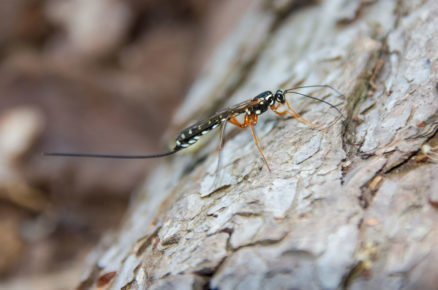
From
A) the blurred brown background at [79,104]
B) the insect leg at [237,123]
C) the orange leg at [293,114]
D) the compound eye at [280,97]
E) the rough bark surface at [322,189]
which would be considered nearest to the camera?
the rough bark surface at [322,189]

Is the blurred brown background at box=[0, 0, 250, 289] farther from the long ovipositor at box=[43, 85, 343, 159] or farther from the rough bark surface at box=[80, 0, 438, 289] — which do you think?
the rough bark surface at box=[80, 0, 438, 289]

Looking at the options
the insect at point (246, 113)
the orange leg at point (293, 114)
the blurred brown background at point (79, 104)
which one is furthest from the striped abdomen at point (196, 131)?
the blurred brown background at point (79, 104)

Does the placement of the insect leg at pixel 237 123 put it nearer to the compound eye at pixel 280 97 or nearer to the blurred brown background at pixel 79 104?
the compound eye at pixel 280 97

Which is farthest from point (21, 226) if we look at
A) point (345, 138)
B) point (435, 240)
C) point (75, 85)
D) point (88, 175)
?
point (435, 240)

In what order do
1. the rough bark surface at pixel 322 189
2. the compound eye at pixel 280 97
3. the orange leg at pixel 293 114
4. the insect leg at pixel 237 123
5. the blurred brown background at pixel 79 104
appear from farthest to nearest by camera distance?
the blurred brown background at pixel 79 104, the insect leg at pixel 237 123, the compound eye at pixel 280 97, the orange leg at pixel 293 114, the rough bark surface at pixel 322 189

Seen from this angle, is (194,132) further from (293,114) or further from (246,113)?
(293,114)

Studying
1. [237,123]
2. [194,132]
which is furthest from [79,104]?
[237,123]
